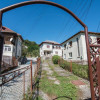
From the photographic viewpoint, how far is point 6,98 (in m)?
2.90

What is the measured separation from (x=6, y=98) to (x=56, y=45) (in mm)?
30450

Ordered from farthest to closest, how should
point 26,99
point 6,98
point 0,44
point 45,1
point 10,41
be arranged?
point 10,41 < point 6,98 < point 26,99 < point 45,1 < point 0,44

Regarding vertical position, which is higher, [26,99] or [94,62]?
[94,62]

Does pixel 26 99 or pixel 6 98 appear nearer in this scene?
pixel 26 99

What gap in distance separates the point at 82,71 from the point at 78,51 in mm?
9002

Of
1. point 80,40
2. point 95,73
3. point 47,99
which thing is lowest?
point 47,99

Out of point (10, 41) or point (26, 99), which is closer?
point (26, 99)

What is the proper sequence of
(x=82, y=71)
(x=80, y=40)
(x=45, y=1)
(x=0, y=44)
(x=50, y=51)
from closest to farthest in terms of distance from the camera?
(x=0, y=44), (x=45, y=1), (x=82, y=71), (x=80, y=40), (x=50, y=51)

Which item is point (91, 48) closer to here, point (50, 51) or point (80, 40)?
point (80, 40)

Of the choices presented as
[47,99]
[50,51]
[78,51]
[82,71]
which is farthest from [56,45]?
[47,99]

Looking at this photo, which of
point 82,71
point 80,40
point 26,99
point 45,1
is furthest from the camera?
point 80,40

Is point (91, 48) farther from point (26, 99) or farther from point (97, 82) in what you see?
point (26, 99)

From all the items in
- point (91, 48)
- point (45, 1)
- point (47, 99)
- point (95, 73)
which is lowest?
point (47, 99)

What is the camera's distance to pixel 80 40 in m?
13.5
